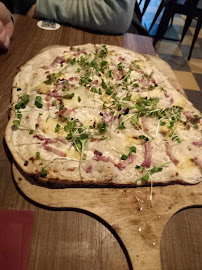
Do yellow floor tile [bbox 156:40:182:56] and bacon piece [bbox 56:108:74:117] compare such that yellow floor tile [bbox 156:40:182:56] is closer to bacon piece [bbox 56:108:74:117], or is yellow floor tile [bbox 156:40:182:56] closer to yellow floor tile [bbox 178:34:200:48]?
yellow floor tile [bbox 178:34:200:48]

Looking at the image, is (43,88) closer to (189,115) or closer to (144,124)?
(144,124)

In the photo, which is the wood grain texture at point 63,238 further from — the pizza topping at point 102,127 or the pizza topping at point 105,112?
the pizza topping at point 102,127

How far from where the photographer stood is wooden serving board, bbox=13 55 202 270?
1.14m

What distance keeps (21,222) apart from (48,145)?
468 millimetres

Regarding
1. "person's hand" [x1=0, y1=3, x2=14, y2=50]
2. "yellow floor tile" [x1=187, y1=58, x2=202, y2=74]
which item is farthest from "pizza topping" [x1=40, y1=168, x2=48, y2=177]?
"yellow floor tile" [x1=187, y1=58, x2=202, y2=74]

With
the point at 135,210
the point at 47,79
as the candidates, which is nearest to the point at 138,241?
the point at 135,210

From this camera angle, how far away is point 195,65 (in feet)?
13.8

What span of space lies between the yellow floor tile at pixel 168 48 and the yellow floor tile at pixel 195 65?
323 mm

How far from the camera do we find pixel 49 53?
6.91ft

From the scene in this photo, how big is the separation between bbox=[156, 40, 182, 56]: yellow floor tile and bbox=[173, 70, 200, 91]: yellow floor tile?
757 mm

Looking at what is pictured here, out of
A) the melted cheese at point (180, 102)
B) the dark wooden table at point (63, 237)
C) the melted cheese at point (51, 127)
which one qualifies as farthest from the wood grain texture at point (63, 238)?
the melted cheese at point (180, 102)

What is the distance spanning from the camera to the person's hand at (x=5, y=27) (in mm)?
2117

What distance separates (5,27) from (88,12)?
3.03ft

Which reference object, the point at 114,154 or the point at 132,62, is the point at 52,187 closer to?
the point at 114,154
